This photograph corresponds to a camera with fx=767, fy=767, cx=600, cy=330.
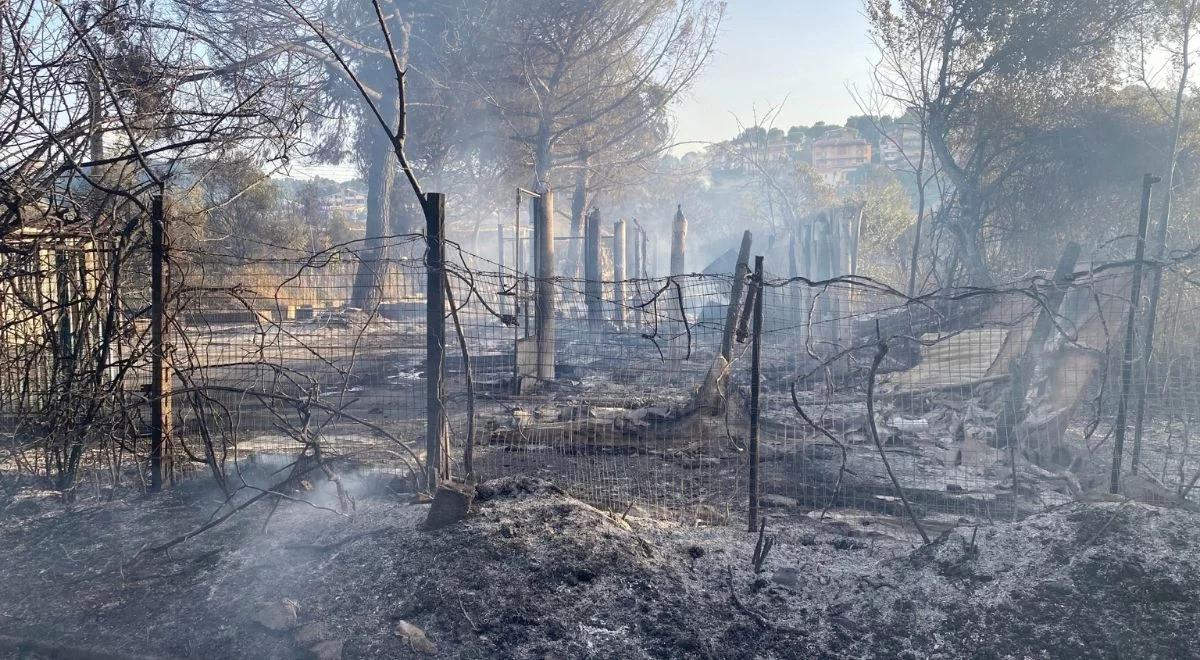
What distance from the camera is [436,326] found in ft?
16.0

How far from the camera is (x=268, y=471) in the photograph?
5.52 meters

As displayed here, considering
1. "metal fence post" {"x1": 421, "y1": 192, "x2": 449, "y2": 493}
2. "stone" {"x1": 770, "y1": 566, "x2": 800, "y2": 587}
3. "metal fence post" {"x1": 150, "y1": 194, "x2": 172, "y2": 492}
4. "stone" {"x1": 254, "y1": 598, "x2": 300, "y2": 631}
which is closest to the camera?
"stone" {"x1": 254, "y1": 598, "x2": 300, "y2": 631}

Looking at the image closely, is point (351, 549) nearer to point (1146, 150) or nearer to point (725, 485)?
point (725, 485)

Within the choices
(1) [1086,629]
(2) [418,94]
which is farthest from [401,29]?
(1) [1086,629]

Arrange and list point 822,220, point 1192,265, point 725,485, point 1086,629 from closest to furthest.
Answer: point 1086,629, point 725,485, point 1192,265, point 822,220

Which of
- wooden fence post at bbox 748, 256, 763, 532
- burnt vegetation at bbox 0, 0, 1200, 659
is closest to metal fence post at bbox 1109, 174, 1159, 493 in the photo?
burnt vegetation at bbox 0, 0, 1200, 659

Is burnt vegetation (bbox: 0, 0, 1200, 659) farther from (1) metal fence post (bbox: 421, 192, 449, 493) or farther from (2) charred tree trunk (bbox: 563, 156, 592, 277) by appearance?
(2) charred tree trunk (bbox: 563, 156, 592, 277)

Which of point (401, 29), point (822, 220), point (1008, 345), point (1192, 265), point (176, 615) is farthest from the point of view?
point (401, 29)

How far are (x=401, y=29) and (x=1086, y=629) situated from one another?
2323cm

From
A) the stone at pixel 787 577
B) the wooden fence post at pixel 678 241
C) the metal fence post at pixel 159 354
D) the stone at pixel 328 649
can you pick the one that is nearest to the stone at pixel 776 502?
the stone at pixel 787 577

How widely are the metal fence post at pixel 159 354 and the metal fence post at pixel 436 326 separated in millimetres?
1795

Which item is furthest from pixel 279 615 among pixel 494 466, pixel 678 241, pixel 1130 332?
pixel 678 241

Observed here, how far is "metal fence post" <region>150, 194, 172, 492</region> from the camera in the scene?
514 cm

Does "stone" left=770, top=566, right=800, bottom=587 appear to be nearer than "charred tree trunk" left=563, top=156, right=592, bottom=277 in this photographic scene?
Yes
